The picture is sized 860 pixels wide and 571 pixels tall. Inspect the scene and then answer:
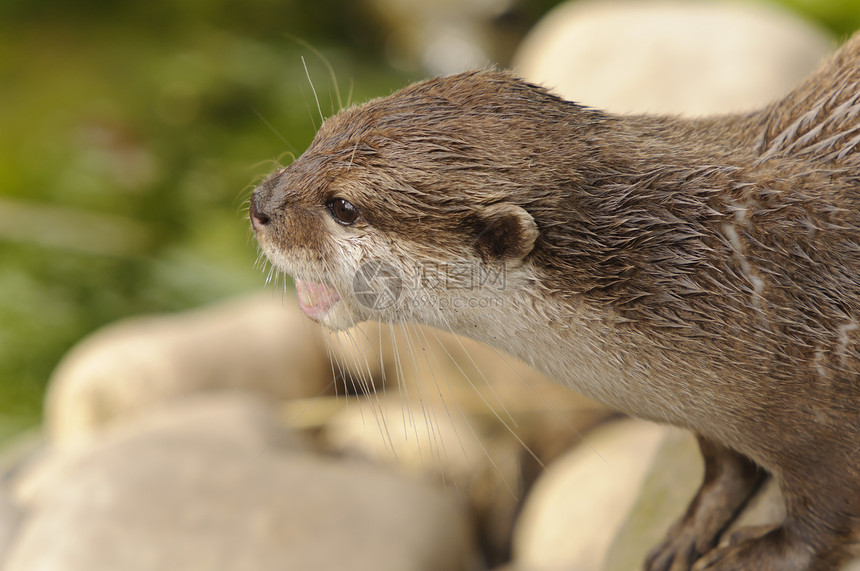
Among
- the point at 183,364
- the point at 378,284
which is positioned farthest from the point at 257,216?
the point at 183,364

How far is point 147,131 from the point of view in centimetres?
573

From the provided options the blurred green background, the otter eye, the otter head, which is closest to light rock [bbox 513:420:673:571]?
the otter head

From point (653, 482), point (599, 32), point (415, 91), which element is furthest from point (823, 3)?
point (415, 91)

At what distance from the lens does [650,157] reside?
1.61 meters

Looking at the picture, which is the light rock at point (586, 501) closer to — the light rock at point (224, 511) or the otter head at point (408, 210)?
the light rock at point (224, 511)

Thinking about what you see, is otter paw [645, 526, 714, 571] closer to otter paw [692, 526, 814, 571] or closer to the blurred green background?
otter paw [692, 526, 814, 571]

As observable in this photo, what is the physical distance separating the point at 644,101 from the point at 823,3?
77.8 inches

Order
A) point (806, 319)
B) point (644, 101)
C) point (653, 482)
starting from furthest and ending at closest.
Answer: point (644, 101) → point (653, 482) → point (806, 319)

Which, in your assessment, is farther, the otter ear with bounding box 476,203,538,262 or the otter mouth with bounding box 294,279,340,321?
the otter mouth with bounding box 294,279,340,321

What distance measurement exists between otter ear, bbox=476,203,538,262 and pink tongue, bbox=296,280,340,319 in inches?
14.3

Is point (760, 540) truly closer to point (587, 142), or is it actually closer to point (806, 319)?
point (806, 319)

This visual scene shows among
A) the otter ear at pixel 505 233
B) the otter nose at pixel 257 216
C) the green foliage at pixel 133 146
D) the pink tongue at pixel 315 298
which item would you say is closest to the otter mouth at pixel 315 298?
the pink tongue at pixel 315 298

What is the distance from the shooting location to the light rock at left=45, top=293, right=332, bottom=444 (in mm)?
3666

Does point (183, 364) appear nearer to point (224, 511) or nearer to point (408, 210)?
point (224, 511)
